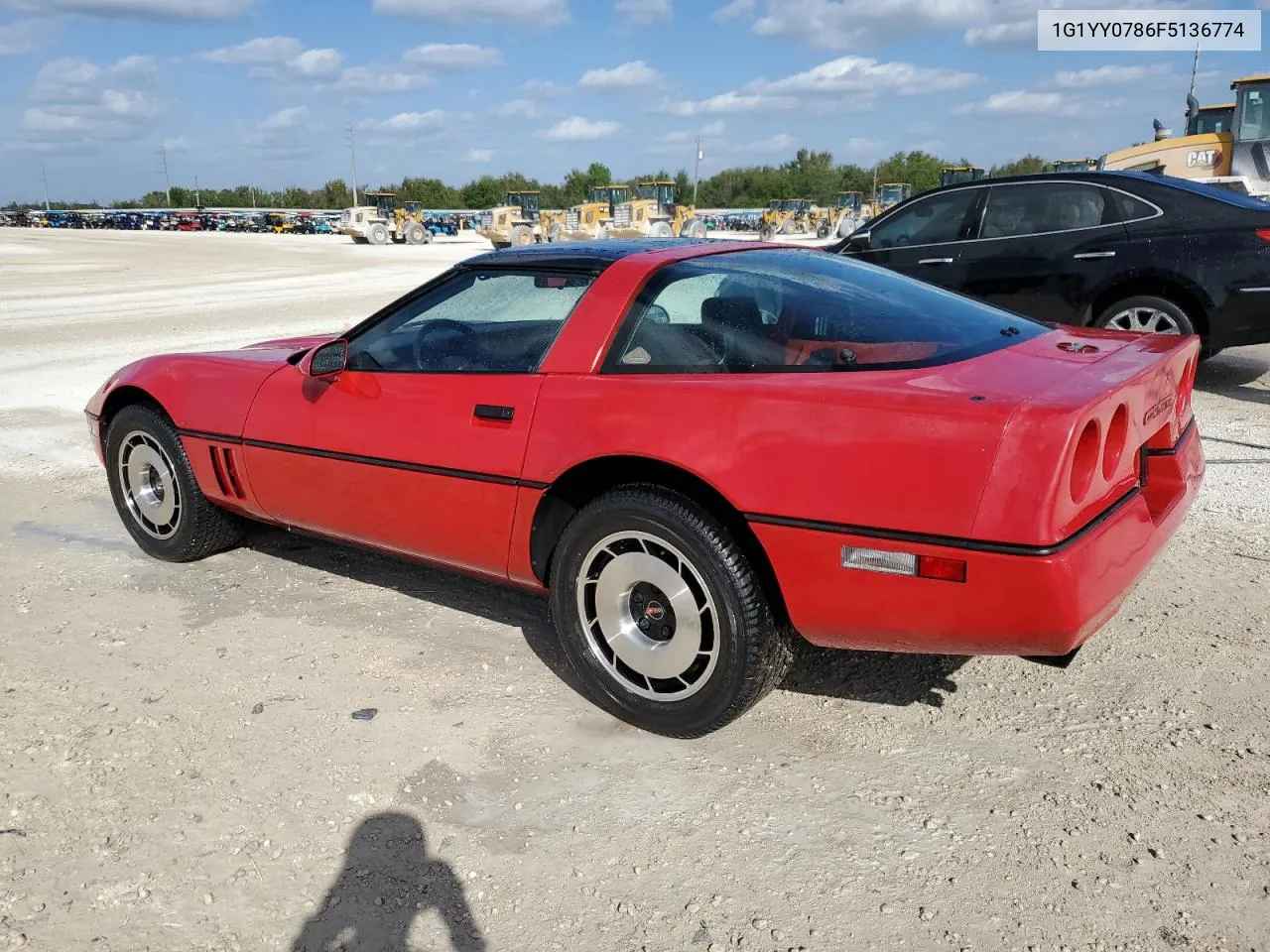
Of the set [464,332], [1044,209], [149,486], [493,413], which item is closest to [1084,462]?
[493,413]

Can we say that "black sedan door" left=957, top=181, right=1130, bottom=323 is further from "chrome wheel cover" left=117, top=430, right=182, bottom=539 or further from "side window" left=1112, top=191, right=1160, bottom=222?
"chrome wheel cover" left=117, top=430, right=182, bottom=539

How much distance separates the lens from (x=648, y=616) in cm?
296

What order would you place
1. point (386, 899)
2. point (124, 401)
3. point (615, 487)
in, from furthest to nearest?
point (124, 401), point (615, 487), point (386, 899)

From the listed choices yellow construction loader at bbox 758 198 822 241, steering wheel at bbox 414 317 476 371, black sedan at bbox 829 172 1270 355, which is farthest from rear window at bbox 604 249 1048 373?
yellow construction loader at bbox 758 198 822 241

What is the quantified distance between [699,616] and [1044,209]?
5929mm

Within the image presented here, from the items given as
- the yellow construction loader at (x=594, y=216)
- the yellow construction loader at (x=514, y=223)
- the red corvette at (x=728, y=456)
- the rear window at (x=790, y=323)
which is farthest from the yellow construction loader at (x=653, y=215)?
the rear window at (x=790, y=323)

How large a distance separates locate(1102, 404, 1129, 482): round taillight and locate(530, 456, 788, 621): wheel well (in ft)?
2.83

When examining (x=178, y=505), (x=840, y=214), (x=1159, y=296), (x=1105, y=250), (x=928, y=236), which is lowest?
(x=178, y=505)

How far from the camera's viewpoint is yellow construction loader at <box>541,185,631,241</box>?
36.0m

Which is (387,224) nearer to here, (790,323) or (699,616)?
(790,323)

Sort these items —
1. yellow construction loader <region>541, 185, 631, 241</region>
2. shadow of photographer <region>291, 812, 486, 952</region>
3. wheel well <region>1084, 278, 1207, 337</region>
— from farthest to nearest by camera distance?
yellow construction loader <region>541, 185, 631, 241</region>, wheel well <region>1084, 278, 1207, 337</region>, shadow of photographer <region>291, 812, 486, 952</region>

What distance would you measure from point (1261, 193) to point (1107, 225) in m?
9.63

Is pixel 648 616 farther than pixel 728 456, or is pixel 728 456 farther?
pixel 648 616

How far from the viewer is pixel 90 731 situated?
9.87ft
